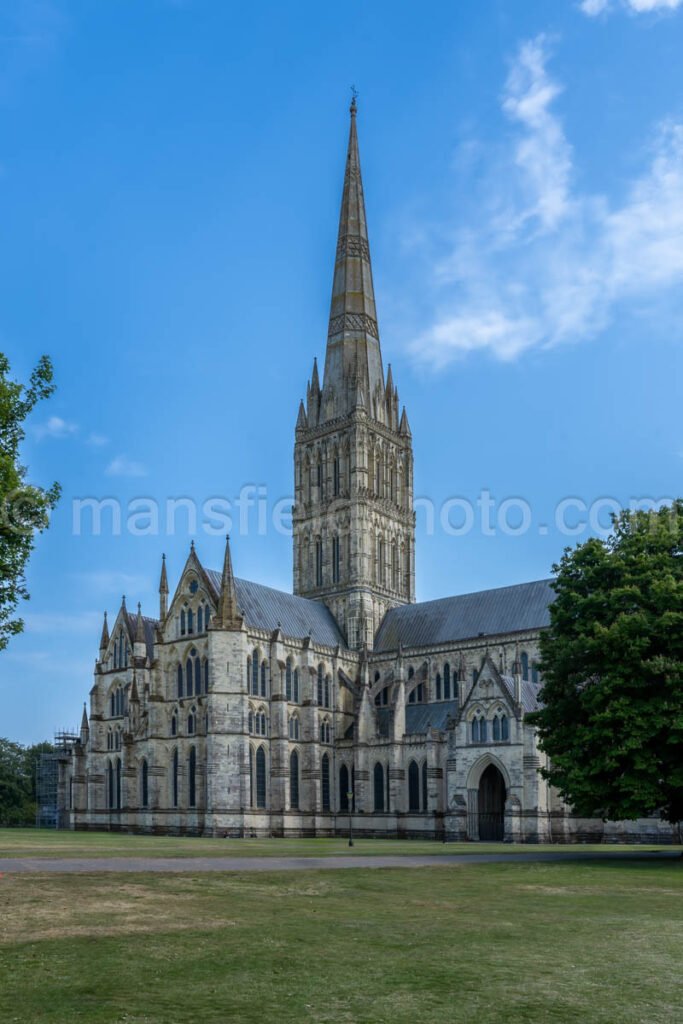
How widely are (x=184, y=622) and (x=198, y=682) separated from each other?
455 cm

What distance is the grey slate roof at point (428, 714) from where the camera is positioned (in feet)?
228

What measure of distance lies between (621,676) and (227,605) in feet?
128

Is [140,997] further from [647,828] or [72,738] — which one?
[72,738]

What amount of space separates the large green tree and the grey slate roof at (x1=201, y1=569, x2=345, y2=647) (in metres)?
37.4

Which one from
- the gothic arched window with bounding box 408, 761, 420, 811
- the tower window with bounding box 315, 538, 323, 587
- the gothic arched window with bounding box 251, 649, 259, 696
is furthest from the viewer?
the tower window with bounding box 315, 538, 323, 587

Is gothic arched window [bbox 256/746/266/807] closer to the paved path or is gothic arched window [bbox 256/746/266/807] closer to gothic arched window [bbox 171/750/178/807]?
gothic arched window [bbox 171/750/178/807]

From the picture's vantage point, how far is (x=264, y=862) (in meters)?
32.7

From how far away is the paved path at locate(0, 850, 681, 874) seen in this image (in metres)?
28.0

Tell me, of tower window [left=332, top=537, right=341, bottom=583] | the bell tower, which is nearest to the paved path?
the bell tower

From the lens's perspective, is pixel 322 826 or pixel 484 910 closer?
pixel 484 910

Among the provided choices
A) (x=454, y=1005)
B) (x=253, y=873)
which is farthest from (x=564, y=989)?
(x=253, y=873)

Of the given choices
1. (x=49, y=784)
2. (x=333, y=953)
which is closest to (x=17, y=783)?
(x=49, y=784)

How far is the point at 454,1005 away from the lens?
35.2 feet

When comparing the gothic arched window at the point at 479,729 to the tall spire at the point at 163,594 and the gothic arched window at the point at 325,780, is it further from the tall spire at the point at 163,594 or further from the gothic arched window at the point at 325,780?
Answer: the tall spire at the point at 163,594
